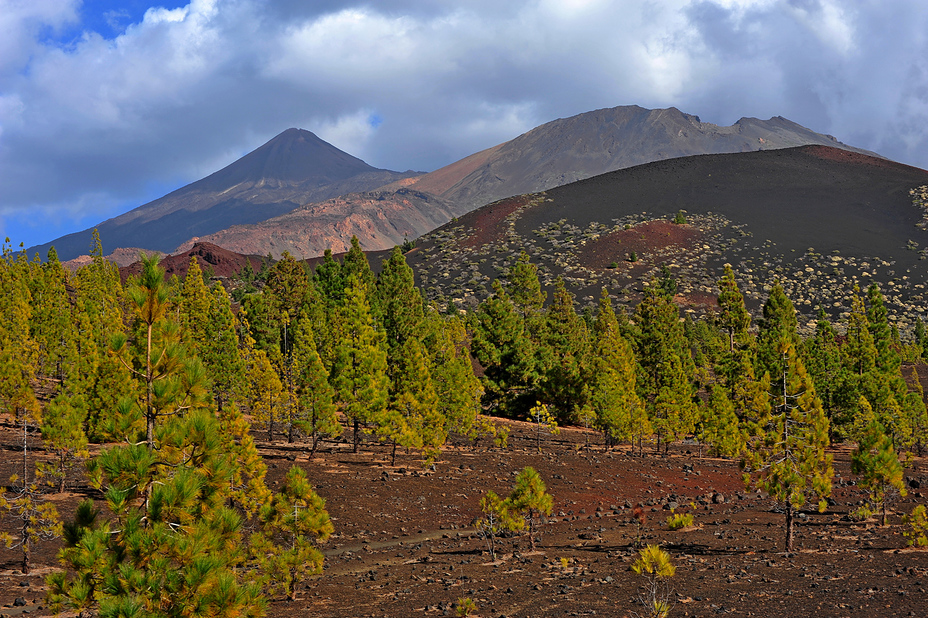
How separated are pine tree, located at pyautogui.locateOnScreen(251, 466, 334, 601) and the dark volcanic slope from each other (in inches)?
3840

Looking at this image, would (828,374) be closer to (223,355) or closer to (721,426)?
(721,426)

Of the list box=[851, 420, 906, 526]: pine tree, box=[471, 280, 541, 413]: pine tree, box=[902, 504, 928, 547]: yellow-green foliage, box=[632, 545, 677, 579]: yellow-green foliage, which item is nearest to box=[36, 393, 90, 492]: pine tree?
box=[632, 545, 677, 579]: yellow-green foliage

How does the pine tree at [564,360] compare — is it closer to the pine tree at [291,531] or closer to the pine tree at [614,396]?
the pine tree at [614,396]

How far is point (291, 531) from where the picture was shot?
57.2 ft

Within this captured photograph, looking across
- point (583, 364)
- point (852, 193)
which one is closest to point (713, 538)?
point (583, 364)

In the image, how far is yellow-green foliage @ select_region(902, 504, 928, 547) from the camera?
62.4 ft

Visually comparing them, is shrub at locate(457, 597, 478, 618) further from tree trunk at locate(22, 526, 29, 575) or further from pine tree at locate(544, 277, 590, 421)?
pine tree at locate(544, 277, 590, 421)

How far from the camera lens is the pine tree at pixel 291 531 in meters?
16.8

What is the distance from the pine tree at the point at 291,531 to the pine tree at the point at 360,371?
15.9 meters

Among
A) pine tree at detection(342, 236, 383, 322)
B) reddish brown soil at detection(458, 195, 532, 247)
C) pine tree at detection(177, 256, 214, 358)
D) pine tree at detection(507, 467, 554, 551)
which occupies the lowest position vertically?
pine tree at detection(507, 467, 554, 551)

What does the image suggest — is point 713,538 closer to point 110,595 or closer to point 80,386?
point 110,595

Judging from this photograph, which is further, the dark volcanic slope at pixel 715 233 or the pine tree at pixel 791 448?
the dark volcanic slope at pixel 715 233

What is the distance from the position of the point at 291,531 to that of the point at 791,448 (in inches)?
545

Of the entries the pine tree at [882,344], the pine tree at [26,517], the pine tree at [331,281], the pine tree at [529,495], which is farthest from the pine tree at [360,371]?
the pine tree at [882,344]
